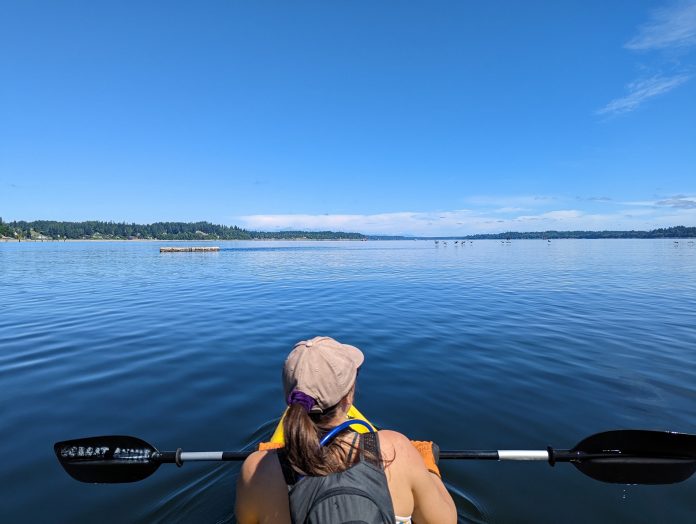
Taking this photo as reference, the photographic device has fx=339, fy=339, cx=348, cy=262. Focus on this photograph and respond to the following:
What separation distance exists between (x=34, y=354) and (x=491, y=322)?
1579 cm

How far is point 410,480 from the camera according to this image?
7.99ft

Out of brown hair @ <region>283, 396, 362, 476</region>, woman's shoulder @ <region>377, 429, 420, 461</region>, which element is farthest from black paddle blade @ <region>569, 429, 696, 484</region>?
brown hair @ <region>283, 396, 362, 476</region>

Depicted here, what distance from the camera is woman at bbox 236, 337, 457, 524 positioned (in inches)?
77.2

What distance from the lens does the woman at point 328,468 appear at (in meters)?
1.96

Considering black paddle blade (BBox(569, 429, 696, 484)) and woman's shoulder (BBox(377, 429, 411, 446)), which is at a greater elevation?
woman's shoulder (BBox(377, 429, 411, 446))

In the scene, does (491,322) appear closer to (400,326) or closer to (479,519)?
(400,326)

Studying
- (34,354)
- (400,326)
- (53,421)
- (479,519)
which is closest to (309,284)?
(400,326)

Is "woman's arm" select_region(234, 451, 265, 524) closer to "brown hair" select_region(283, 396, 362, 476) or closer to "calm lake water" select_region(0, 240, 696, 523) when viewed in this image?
"brown hair" select_region(283, 396, 362, 476)

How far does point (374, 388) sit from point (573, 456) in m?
4.35

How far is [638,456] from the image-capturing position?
4.27 meters

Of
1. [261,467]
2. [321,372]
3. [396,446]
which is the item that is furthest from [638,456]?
[261,467]

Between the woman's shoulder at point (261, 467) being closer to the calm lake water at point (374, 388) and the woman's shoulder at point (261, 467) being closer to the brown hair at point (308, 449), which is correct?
the brown hair at point (308, 449)

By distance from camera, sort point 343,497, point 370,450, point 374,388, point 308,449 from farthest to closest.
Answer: point 374,388, point 370,450, point 308,449, point 343,497

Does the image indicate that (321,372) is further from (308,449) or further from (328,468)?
(328,468)
